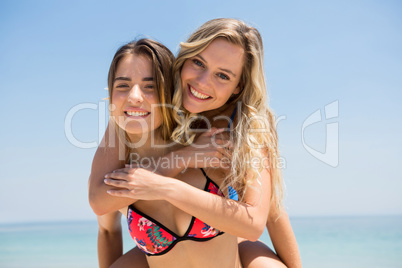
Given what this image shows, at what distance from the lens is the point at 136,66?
105 inches

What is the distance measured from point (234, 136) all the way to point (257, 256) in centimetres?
112

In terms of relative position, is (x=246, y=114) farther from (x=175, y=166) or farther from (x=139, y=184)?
(x=139, y=184)

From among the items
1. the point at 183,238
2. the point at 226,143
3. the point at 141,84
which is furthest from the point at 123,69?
the point at 183,238

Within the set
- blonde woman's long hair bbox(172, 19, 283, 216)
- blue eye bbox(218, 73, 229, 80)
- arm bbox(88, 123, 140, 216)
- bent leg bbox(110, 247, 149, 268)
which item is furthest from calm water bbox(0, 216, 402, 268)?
blue eye bbox(218, 73, 229, 80)

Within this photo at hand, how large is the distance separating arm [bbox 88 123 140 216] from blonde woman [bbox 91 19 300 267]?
102 mm

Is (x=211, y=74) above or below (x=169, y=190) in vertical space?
above

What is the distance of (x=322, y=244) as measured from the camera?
19.0 metres

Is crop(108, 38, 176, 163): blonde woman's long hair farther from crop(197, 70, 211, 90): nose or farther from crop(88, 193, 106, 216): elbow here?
crop(88, 193, 106, 216): elbow

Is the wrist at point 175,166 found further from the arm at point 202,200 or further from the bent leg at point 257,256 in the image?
the bent leg at point 257,256

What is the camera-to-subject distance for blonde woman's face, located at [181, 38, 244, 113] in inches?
114

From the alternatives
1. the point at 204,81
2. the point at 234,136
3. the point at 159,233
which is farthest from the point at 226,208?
the point at 204,81

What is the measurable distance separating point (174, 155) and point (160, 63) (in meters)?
0.70

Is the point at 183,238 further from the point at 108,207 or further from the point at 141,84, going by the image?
the point at 141,84

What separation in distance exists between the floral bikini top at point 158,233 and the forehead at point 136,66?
3.13 feet
